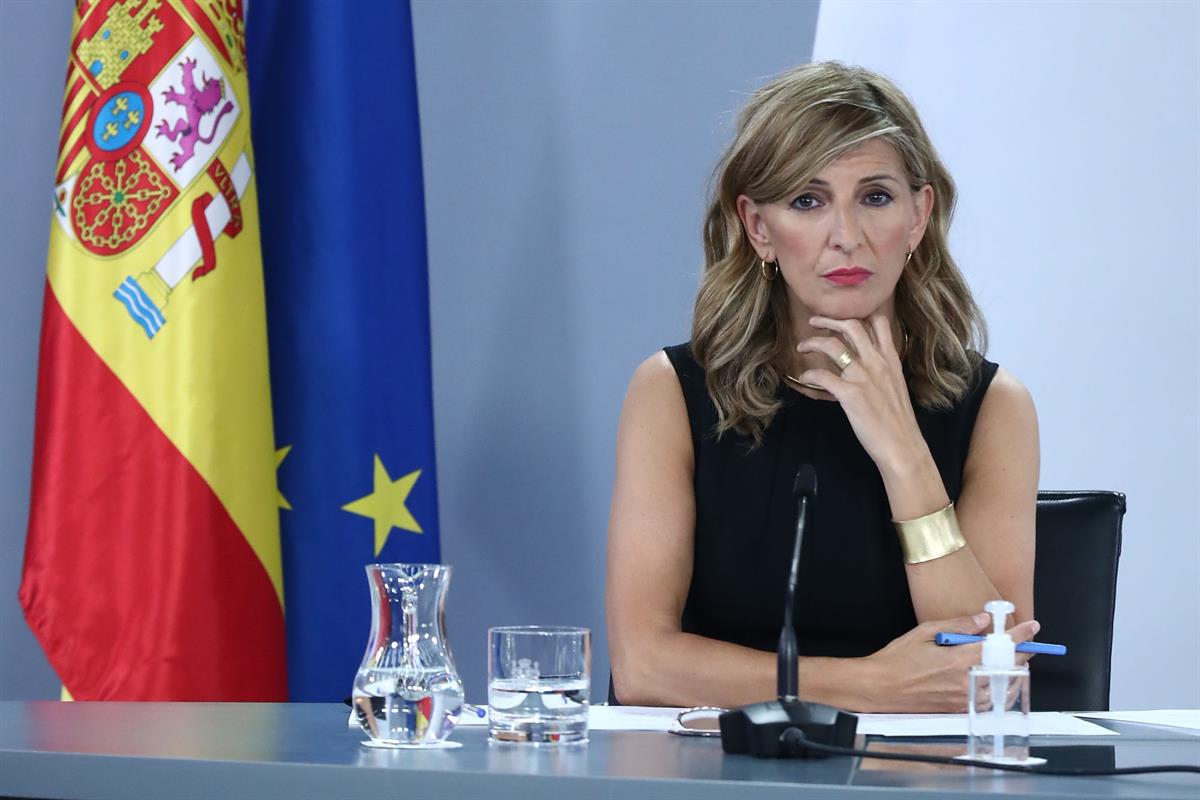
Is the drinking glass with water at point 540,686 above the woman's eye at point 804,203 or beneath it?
beneath

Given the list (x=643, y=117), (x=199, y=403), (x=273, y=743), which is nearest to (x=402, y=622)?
(x=273, y=743)

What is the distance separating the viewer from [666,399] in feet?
6.44

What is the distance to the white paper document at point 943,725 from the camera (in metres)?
1.20

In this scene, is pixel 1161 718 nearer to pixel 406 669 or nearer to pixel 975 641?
pixel 975 641

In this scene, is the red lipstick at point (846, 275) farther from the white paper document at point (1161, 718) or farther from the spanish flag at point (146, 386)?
the spanish flag at point (146, 386)

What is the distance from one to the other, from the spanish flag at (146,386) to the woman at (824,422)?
724 millimetres

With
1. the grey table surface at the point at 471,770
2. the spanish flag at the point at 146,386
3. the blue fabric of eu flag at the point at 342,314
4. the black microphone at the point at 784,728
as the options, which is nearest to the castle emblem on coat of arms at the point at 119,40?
the spanish flag at the point at 146,386

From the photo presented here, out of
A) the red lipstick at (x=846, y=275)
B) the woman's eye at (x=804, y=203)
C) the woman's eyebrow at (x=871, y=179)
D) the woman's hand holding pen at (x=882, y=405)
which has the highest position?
the woman's eyebrow at (x=871, y=179)

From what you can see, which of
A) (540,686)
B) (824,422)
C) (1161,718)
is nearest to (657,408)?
(824,422)

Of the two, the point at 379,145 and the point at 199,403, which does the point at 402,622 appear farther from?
the point at 379,145

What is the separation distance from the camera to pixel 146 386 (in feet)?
7.27

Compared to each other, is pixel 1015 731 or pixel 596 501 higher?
pixel 596 501

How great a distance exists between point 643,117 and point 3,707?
1.85m

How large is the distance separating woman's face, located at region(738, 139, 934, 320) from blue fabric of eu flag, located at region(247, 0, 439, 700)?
0.78 meters
